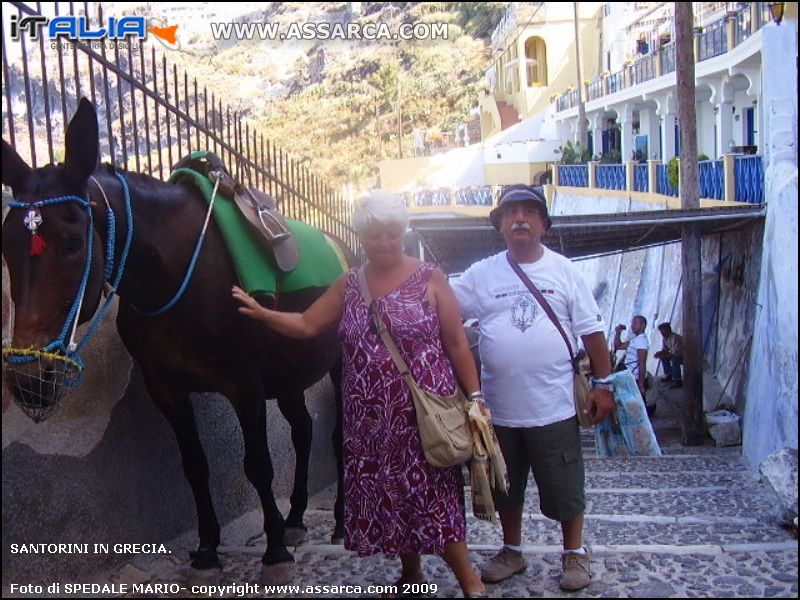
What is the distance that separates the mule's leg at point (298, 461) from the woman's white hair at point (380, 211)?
177 centimetres

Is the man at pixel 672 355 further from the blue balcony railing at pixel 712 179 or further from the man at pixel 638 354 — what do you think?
the blue balcony railing at pixel 712 179

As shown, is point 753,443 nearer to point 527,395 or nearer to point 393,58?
point 527,395

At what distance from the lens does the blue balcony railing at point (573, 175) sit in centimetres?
2586

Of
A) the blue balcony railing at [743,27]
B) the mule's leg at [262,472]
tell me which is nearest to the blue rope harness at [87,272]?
the mule's leg at [262,472]

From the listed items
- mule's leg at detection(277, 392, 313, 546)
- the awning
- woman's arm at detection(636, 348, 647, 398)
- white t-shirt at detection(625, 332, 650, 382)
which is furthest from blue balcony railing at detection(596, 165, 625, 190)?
mule's leg at detection(277, 392, 313, 546)

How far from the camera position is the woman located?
3.34 meters

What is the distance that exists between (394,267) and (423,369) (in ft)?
1.39

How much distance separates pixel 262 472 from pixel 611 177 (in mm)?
20300

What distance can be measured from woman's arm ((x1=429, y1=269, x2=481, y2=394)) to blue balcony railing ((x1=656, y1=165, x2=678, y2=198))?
15660 millimetres

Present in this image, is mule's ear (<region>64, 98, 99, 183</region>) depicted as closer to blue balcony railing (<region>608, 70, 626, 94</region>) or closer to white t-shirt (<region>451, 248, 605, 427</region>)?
white t-shirt (<region>451, 248, 605, 427</region>)

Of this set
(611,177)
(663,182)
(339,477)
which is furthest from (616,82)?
(339,477)

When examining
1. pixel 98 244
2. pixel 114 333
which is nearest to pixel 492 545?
pixel 114 333

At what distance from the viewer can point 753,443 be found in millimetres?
8469

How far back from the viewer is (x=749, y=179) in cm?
1295
